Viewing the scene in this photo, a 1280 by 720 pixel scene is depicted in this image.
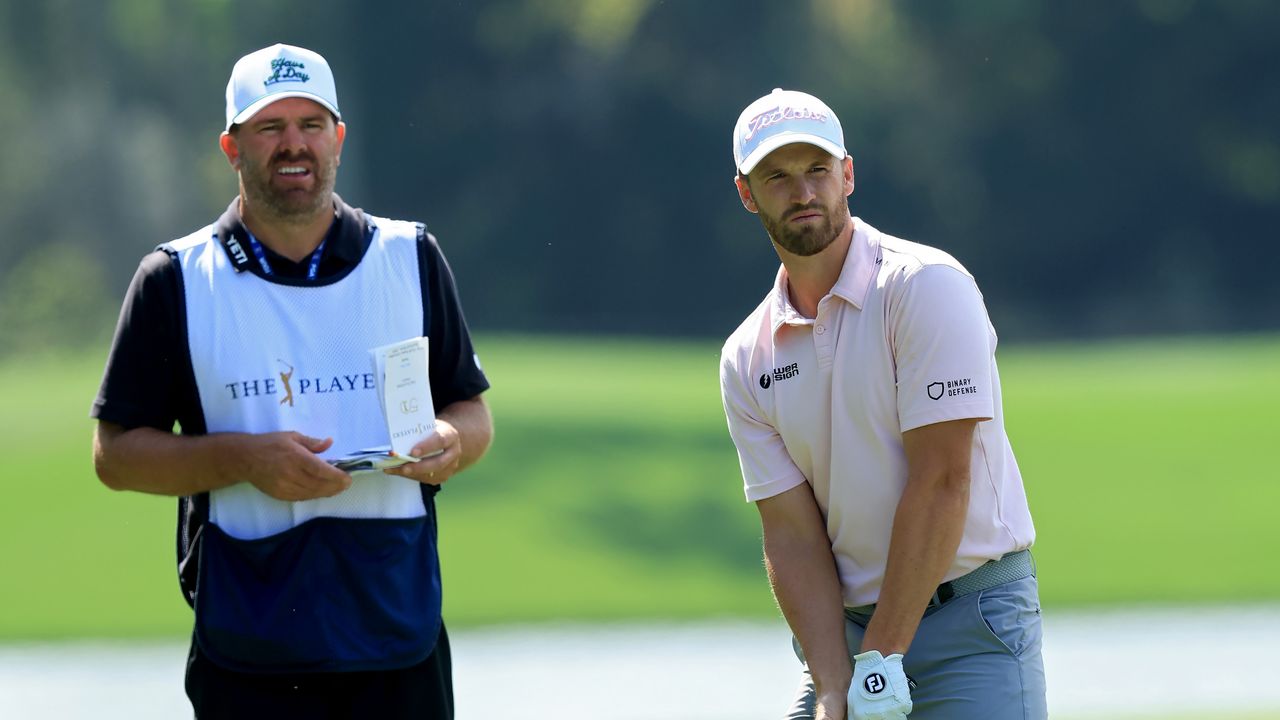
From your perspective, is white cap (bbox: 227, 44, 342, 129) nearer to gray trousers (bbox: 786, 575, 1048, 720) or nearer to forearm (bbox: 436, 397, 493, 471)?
forearm (bbox: 436, 397, 493, 471)

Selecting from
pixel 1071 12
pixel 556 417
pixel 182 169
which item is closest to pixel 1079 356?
pixel 556 417

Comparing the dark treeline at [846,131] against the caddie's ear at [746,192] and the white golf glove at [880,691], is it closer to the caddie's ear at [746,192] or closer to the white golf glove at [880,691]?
the caddie's ear at [746,192]

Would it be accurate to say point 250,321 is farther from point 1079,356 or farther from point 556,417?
point 1079,356

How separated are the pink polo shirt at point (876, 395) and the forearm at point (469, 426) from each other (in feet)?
2.26

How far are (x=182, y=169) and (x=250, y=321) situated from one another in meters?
28.0

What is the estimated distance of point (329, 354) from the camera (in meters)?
3.86

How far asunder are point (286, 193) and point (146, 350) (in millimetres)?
495

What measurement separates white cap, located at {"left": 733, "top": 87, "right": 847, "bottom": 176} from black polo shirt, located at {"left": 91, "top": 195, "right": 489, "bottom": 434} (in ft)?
2.62

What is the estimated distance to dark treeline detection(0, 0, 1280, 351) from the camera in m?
35.3

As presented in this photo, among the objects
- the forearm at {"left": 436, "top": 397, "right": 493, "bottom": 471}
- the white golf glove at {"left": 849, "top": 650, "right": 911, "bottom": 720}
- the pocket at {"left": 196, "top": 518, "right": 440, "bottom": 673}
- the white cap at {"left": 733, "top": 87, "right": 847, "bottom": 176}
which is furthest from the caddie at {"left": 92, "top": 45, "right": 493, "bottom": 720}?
the white golf glove at {"left": 849, "top": 650, "right": 911, "bottom": 720}

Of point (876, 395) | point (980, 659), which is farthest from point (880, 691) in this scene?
point (876, 395)

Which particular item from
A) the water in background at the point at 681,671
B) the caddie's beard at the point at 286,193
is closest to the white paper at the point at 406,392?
the caddie's beard at the point at 286,193

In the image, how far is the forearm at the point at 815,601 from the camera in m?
3.84

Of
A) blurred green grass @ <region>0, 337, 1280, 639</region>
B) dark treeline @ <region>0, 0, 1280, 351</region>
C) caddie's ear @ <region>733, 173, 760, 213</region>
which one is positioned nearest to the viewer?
caddie's ear @ <region>733, 173, 760, 213</region>
